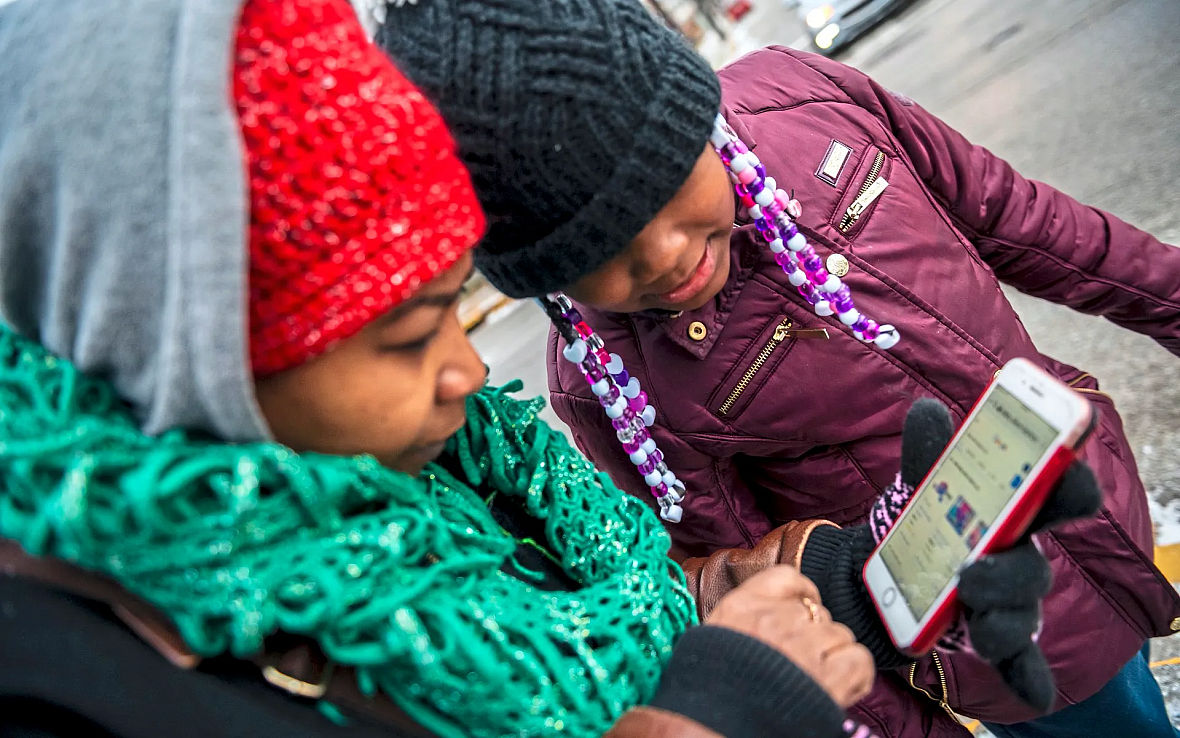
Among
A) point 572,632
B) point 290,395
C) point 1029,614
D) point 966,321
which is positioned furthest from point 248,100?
point 966,321

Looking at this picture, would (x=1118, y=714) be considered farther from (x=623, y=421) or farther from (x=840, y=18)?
(x=840, y=18)

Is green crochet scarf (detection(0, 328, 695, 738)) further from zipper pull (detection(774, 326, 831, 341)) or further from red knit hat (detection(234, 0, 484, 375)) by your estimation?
zipper pull (detection(774, 326, 831, 341))

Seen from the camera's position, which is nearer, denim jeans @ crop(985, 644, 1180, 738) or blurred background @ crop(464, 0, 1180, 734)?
denim jeans @ crop(985, 644, 1180, 738)

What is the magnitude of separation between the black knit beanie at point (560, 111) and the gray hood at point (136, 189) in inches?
12.3

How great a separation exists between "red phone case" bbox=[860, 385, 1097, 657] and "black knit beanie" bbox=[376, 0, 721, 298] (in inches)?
19.6

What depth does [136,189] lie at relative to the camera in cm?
49

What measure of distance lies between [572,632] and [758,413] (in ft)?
1.84

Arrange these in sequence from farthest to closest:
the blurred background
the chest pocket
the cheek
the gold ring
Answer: the blurred background, the chest pocket, the gold ring, the cheek

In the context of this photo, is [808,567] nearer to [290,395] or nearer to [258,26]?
[290,395]

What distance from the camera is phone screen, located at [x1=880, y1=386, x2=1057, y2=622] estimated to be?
2.26 feet

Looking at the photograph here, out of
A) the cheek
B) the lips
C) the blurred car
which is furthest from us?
the blurred car

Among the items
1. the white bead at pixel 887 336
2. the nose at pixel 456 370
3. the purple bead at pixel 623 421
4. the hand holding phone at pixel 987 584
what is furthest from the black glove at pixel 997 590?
the nose at pixel 456 370

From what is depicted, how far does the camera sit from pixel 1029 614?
2.25ft

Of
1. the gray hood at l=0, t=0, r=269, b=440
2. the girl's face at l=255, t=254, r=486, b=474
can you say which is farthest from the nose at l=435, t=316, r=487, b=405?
the gray hood at l=0, t=0, r=269, b=440
